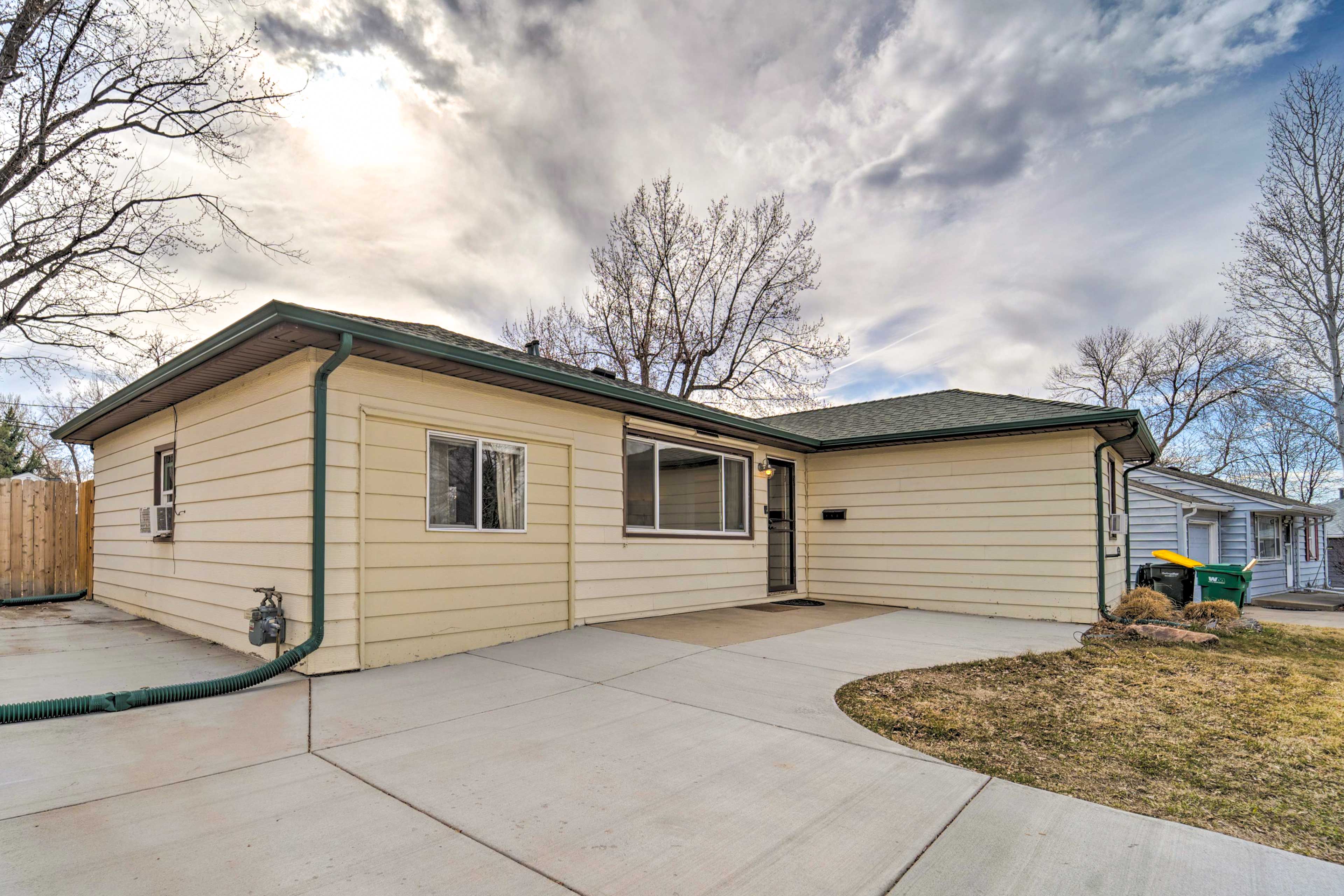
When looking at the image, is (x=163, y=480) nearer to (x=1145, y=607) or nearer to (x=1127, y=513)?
(x=1145, y=607)

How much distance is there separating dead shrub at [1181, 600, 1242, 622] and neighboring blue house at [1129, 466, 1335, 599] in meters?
6.63

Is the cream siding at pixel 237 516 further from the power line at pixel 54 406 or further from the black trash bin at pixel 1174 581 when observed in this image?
the power line at pixel 54 406

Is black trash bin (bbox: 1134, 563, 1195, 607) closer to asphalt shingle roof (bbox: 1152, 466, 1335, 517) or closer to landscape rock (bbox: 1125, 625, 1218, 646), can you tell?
landscape rock (bbox: 1125, 625, 1218, 646)

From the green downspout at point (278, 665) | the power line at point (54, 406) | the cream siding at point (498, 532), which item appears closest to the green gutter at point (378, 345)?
the green downspout at point (278, 665)

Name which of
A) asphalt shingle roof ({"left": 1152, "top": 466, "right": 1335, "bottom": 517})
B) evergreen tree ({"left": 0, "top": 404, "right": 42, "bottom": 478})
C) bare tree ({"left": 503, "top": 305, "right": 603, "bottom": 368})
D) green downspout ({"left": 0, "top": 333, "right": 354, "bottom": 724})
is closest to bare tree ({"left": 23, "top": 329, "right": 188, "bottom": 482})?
evergreen tree ({"left": 0, "top": 404, "right": 42, "bottom": 478})

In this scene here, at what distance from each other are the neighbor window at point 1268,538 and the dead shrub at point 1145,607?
1218 centimetres

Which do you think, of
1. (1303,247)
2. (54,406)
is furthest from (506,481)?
(54,406)

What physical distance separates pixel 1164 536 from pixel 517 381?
15914 millimetres

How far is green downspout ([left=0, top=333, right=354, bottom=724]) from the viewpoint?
3.73m

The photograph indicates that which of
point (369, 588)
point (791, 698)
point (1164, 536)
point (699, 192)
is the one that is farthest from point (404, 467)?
point (1164, 536)

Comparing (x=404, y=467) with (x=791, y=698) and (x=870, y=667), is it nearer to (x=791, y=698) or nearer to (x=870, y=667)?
(x=791, y=698)

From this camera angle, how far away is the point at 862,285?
13438 millimetres

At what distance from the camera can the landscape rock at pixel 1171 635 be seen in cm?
675

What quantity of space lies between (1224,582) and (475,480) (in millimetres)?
11022
